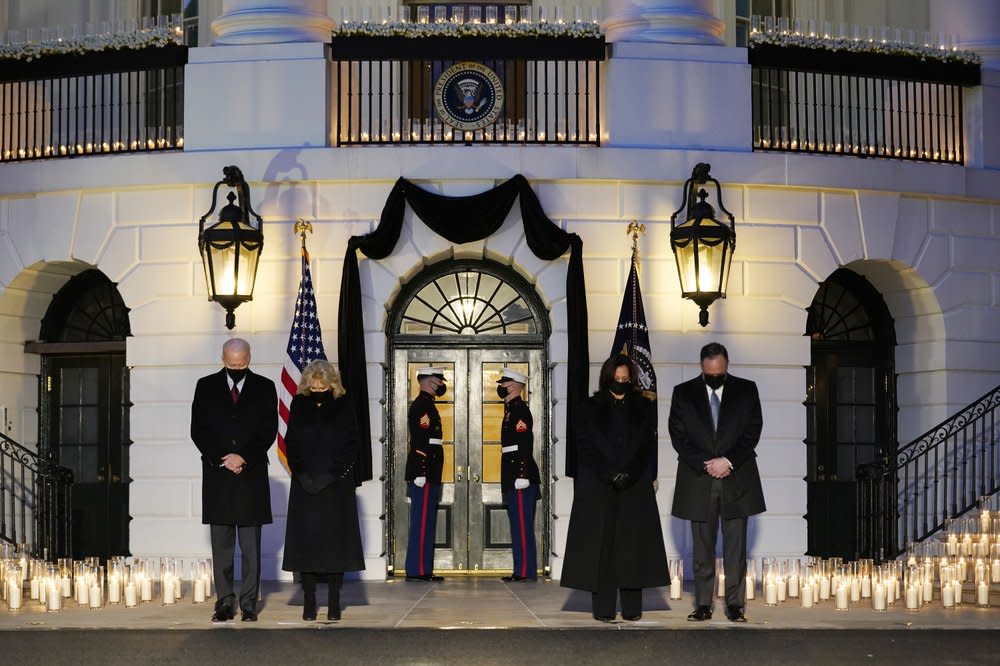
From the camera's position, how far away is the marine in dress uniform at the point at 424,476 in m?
17.5

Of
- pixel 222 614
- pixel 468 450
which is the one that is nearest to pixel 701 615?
pixel 222 614

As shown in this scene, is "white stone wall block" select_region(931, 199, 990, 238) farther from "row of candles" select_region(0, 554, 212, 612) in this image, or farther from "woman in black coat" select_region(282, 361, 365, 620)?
"row of candles" select_region(0, 554, 212, 612)

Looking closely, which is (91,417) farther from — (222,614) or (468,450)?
(222,614)

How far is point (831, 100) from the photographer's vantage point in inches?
742

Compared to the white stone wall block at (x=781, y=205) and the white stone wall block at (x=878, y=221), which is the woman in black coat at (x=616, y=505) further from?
the white stone wall block at (x=878, y=221)

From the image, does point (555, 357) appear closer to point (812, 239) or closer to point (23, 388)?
point (812, 239)

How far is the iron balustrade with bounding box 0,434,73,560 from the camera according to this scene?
59.8 feet

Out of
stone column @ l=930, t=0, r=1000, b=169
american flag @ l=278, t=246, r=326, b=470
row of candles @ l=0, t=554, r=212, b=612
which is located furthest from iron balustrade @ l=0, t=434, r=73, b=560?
stone column @ l=930, t=0, r=1000, b=169

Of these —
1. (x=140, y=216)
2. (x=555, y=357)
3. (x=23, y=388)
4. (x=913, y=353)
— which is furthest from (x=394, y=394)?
(x=913, y=353)

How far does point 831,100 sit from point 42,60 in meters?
8.43

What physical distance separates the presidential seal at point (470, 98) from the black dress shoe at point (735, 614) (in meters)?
6.56

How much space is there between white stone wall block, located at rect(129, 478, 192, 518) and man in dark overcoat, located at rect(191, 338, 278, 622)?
4486mm

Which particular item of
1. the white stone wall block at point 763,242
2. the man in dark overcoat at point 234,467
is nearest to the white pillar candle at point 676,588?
the man in dark overcoat at point 234,467

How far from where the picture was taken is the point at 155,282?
1808 cm
